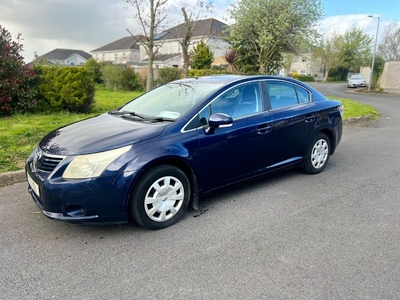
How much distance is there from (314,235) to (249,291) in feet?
3.74

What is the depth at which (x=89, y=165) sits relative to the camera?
2.96 meters

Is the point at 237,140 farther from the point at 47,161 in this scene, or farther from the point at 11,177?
the point at 11,177

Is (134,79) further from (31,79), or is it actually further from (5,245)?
(5,245)

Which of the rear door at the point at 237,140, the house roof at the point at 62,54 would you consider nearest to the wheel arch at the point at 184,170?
the rear door at the point at 237,140

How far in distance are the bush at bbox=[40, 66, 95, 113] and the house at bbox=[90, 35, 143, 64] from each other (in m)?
47.8

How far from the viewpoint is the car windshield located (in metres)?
3.77

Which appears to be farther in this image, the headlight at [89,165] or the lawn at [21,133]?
the lawn at [21,133]

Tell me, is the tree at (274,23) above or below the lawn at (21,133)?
above

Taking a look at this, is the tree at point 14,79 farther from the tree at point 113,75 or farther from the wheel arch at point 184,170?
the tree at point 113,75

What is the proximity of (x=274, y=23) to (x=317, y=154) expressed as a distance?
16096mm

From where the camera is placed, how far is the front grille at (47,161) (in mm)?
3062

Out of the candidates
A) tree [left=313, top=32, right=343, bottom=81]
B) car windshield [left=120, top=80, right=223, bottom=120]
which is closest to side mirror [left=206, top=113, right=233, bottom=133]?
car windshield [left=120, top=80, right=223, bottom=120]

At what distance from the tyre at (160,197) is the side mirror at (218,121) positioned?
63 centimetres

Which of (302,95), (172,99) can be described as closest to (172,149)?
(172,99)
